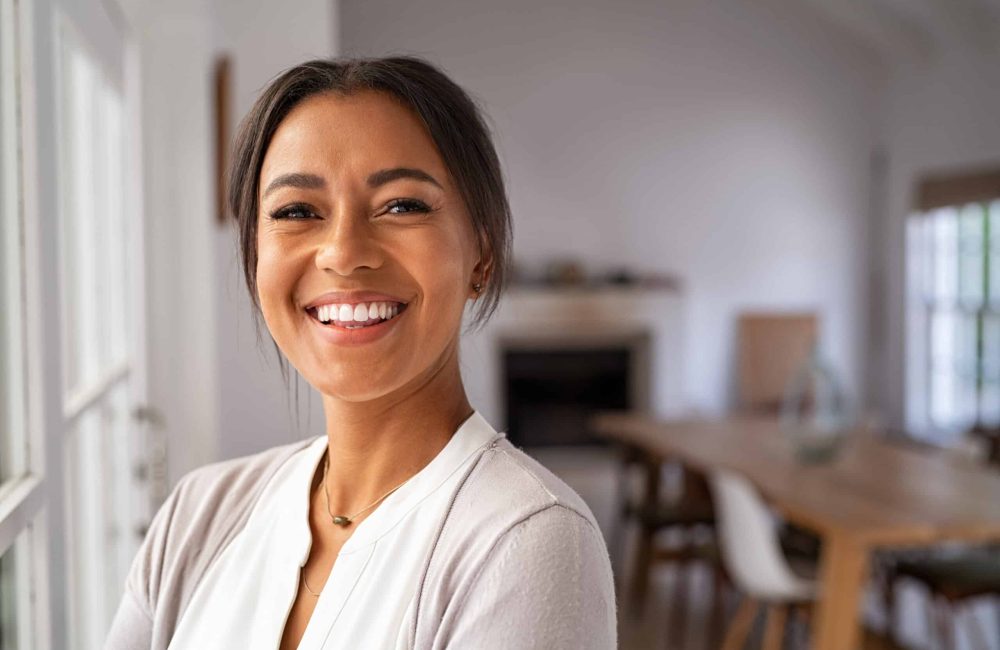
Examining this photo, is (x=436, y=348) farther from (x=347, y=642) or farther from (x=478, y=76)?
(x=478, y=76)

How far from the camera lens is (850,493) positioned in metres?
3.32

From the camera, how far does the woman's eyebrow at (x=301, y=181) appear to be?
79 centimetres

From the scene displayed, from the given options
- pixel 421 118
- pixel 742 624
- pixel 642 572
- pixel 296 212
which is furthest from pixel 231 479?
pixel 642 572

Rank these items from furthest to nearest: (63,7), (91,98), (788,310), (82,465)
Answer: (788,310), (91,98), (82,465), (63,7)

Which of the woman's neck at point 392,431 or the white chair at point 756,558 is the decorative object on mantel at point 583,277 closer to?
the white chair at point 756,558

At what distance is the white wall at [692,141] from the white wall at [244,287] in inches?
173

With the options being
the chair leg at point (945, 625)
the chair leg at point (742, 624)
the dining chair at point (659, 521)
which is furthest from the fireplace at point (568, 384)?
the chair leg at point (742, 624)

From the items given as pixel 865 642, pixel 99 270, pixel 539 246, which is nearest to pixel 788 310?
pixel 539 246

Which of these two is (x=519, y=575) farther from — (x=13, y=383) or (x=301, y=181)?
(x=13, y=383)

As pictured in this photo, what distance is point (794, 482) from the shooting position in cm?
349

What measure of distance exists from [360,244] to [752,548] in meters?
2.79

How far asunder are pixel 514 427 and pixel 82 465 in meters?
5.82

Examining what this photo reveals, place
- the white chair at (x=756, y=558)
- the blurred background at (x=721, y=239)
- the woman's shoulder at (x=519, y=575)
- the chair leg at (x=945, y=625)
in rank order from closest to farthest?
the woman's shoulder at (x=519, y=575), the white chair at (x=756, y=558), the chair leg at (x=945, y=625), the blurred background at (x=721, y=239)

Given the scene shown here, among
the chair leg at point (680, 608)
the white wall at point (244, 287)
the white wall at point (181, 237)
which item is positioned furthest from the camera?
the chair leg at point (680, 608)
